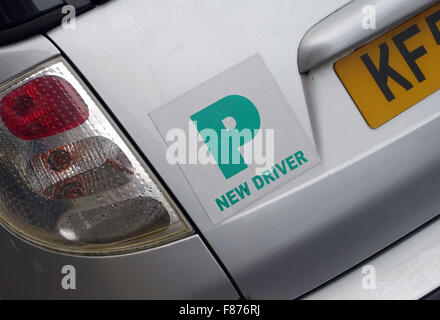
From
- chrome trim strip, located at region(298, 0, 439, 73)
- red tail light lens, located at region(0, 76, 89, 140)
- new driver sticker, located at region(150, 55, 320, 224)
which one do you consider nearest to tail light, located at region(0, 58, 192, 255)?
red tail light lens, located at region(0, 76, 89, 140)

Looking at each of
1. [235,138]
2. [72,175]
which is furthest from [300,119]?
[72,175]

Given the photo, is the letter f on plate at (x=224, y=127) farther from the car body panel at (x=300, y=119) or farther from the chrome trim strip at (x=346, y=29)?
the chrome trim strip at (x=346, y=29)

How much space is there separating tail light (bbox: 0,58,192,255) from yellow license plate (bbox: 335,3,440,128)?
0.58 meters

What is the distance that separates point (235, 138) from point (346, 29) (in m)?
0.41

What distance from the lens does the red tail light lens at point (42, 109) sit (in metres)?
1.23

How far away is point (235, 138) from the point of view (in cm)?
127

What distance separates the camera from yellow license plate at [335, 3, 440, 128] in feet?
4.43

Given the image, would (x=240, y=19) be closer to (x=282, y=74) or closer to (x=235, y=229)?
(x=282, y=74)

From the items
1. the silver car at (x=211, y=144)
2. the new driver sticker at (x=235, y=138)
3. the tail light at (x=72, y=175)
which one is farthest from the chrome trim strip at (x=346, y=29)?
the tail light at (x=72, y=175)

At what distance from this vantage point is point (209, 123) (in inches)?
49.6

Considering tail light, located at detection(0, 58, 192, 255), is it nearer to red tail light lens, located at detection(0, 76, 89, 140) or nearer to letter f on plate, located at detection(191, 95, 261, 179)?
red tail light lens, located at detection(0, 76, 89, 140)

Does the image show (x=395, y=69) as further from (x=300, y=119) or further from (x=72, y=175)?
(x=72, y=175)
